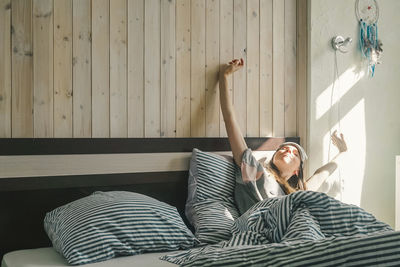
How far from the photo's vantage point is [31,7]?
2129 mm

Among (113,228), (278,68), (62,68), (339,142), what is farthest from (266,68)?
(113,228)

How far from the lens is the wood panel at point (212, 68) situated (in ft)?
8.68

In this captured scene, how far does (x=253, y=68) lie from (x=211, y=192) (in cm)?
87

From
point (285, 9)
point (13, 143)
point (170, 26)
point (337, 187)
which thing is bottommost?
point (337, 187)

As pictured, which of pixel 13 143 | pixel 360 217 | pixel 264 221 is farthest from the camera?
pixel 13 143

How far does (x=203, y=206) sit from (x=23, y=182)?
870 millimetres

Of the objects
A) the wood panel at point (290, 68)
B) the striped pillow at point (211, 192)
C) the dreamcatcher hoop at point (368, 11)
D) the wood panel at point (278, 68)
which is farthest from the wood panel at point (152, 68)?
the dreamcatcher hoop at point (368, 11)

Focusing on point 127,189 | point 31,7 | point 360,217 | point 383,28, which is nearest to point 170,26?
point 31,7

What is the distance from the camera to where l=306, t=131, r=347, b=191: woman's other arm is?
2.86 m

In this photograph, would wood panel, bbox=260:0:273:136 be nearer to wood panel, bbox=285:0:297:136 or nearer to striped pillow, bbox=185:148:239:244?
wood panel, bbox=285:0:297:136

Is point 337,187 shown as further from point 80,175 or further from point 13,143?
point 13,143

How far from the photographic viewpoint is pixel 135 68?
94.5 inches

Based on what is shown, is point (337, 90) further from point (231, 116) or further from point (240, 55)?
point (231, 116)

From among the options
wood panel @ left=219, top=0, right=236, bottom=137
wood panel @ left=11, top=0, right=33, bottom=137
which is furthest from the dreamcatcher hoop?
wood panel @ left=11, top=0, right=33, bottom=137
